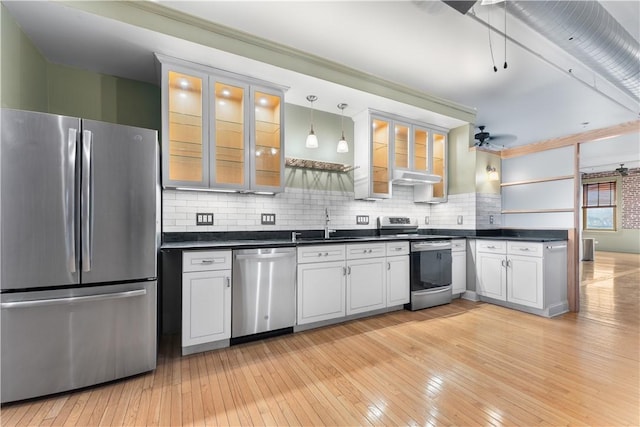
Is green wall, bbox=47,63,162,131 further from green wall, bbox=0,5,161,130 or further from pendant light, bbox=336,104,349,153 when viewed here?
pendant light, bbox=336,104,349,153

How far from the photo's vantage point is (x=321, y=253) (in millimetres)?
2980

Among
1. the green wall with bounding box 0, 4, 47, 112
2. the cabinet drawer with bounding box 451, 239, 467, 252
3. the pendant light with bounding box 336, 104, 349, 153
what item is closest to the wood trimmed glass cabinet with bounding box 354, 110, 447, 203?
the pendant light with bounding box 336, 104, 349, 153

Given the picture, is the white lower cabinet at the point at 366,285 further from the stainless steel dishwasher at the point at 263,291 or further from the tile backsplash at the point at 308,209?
the tile backsplash at the point at 308,209

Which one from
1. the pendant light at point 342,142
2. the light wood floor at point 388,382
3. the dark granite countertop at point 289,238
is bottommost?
the light wood floor at point 388,382

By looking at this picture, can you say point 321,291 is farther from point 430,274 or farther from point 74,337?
point 74,337

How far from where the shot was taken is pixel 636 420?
5.26 feet

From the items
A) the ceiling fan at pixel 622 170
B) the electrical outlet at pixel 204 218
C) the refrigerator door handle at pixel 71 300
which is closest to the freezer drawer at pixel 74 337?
the refrigerator door handle at pixel 71 300

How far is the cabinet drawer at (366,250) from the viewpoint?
317cm

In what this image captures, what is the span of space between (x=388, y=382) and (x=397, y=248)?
1.77 m

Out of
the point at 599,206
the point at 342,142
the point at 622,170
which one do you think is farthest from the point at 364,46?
the point at 599,206

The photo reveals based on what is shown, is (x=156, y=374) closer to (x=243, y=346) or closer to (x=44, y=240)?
(x=243, y=346)

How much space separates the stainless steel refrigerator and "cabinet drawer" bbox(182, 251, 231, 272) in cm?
25

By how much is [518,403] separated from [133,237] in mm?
2823

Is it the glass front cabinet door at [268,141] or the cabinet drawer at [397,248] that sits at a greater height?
the glass front cabinet door at [268,141]
